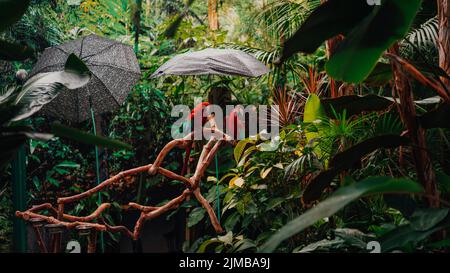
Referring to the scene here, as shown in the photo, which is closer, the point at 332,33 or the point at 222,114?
the point at 332,33

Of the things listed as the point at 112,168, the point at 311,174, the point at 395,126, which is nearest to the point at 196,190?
the point at 311,174

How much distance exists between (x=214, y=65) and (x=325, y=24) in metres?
2.37

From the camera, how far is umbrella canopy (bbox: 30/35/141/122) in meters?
4.82

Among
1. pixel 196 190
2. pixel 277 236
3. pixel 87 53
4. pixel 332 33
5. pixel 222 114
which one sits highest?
pixel 87 53

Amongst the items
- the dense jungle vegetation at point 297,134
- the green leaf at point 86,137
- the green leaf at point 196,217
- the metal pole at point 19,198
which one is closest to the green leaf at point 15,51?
the dense jungle vegetation at point 297,134

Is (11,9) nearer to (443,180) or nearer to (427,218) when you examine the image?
(427,218)

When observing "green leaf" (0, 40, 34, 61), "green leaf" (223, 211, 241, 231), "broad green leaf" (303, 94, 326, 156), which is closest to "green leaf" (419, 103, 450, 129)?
"broad green leaf" (303, 94, 326, 156)

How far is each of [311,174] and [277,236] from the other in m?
2.33

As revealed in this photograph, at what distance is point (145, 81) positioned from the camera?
6.64 metres

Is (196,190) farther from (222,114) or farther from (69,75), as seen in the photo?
(69,75)

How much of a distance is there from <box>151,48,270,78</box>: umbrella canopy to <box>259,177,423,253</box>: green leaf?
9.25ft

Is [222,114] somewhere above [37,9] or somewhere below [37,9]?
below

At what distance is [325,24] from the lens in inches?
92.1

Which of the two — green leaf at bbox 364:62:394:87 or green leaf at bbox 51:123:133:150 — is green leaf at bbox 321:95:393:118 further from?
green leaf at bbox 51:123:133:150
